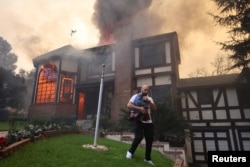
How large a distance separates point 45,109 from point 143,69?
8.76 meters

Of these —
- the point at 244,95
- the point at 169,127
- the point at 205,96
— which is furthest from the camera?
the point at 205,96

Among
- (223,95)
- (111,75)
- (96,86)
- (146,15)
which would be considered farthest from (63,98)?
(223,95)

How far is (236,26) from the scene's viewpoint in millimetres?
11562

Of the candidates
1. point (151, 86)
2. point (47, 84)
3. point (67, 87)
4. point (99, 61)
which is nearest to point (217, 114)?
point (151, 86)

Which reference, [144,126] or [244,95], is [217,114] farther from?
[144,126]

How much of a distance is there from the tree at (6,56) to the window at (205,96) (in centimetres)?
3602

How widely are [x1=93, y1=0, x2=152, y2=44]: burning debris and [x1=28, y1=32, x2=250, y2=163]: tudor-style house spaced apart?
925mm

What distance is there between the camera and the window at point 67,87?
17641 millimetres

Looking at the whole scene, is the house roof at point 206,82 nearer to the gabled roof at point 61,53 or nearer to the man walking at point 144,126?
the man walking at point 144,126

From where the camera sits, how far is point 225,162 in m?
3.41

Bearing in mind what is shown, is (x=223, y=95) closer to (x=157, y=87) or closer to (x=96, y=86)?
(x=157, y=87)

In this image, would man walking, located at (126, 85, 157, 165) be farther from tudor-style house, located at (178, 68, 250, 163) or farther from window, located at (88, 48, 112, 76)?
window, located at (88, 48, 112, 76)

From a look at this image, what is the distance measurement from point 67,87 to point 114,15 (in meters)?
7.22

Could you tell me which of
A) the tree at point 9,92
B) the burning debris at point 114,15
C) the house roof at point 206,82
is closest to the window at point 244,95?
the house roof at point 206,82
